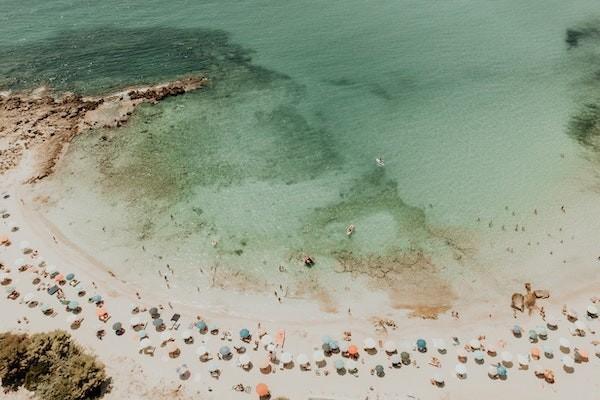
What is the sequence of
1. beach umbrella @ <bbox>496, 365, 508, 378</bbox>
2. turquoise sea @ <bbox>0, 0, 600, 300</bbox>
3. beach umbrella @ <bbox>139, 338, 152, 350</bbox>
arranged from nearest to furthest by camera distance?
1. beach umbrella @ <bbox>496, 365, 508, 378</bbox>
2. beach umbrella @ <bbox>139, 338, 152, 350</bbox>
3. turquoise sea @ <bbox>0, 0, 600, 300</bbox>

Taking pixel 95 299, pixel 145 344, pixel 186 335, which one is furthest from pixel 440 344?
pixel 95 299

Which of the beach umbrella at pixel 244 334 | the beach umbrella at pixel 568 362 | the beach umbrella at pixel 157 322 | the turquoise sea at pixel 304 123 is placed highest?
the turquoise sea at pixel 304 123

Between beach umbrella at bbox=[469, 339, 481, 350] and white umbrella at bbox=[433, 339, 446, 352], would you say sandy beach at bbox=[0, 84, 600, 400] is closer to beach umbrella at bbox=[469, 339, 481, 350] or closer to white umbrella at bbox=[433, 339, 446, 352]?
white umbrella at bbox=[433, 339, 446, 352]

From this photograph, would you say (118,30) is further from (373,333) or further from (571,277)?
(571,277)

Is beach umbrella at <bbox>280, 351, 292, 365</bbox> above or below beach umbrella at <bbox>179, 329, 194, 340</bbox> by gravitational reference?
below

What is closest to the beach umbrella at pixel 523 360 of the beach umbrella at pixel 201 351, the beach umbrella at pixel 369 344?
the beach umbrella at pixel 369 344

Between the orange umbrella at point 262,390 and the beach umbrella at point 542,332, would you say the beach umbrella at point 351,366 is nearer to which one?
the orange umbrella at point 262,390

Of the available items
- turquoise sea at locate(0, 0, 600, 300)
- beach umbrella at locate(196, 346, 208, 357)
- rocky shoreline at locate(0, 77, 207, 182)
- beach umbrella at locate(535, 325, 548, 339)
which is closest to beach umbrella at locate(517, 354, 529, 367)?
Result: beach umbrella at locate(535, 325, 548, 339)

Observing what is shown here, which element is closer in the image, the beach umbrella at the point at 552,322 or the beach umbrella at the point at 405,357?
the beach umbrella at the point at 405,357
